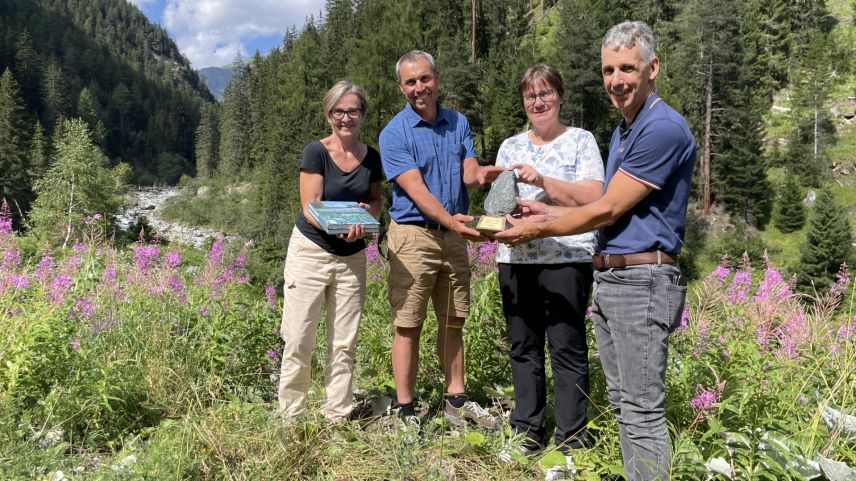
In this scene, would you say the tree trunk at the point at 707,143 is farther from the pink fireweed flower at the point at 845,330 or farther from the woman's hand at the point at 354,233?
the woman's hand at the point at 354,233

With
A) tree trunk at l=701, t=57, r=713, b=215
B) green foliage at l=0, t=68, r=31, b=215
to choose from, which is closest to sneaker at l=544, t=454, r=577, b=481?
tree trunk at l=701, t=57, r=713, b=215

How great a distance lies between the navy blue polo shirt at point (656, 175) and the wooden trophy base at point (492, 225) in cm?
49

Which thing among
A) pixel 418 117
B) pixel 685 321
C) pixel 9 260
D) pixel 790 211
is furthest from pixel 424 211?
pixel 790 211

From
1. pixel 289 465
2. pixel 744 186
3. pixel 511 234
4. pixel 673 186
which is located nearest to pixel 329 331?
pixel 289 465

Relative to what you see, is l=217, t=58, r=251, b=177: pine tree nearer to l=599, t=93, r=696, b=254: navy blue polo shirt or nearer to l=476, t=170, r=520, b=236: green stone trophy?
l=476, t=170, r=520, b=236: green stone trophy

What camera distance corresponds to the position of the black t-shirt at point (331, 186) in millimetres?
3062

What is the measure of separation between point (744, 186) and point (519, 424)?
34.7 metres

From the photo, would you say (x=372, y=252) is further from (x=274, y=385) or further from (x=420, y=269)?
(x=420, y=269)

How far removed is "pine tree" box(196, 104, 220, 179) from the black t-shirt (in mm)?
82709

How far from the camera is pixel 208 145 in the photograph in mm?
82375

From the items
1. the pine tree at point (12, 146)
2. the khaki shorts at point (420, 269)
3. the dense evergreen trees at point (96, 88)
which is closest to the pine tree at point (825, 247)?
the khaki shorts at point (420, 269)

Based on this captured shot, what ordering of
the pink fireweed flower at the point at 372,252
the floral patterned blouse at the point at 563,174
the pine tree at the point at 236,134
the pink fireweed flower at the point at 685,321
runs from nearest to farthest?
the floral patterned blouse at the point at 563,174 → the pink fireweed flower at the point at 685,321 → the pink fireweed flower at the point at 372,252 → the pine tree at the point at 236,134

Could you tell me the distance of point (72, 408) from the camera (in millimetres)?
3029

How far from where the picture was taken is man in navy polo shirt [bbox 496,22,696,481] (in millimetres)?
2098
